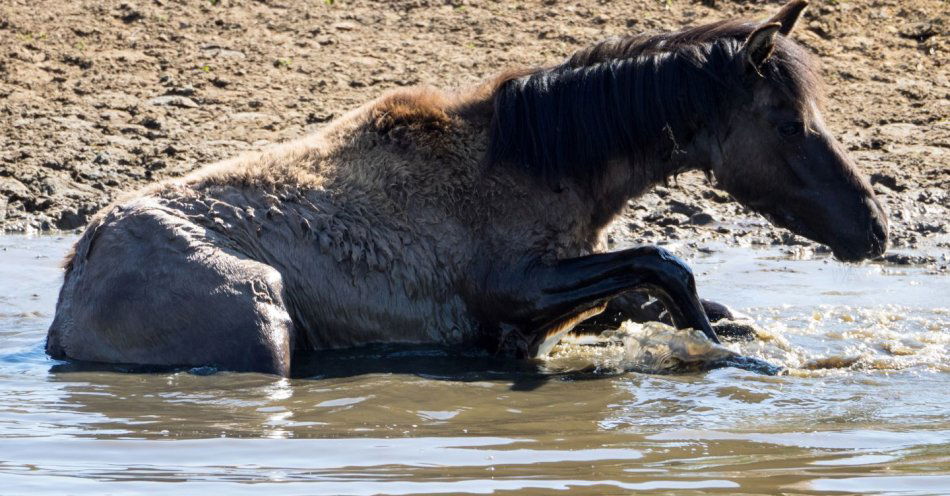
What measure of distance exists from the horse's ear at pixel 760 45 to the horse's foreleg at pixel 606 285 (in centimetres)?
103

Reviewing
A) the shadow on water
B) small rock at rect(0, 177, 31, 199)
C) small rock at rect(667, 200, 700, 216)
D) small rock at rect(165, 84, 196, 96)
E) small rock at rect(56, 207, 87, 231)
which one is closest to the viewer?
the shadow on water

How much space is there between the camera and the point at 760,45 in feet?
21.6

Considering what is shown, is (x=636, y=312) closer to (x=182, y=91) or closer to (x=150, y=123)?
(x=150, y=123)

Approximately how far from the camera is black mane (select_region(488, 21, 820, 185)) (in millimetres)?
6723

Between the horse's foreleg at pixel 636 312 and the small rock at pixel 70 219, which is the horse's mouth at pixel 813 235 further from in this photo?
the small rock at pixel 70 219

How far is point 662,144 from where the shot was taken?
6.90m

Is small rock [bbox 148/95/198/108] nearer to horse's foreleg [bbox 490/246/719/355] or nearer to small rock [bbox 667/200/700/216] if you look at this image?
small rock [bbox 667/200/700/216]

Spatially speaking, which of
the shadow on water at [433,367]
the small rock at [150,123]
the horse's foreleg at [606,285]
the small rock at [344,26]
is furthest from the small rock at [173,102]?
the horse's foreleg at [606,285]

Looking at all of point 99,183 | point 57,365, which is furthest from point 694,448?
point 99,183

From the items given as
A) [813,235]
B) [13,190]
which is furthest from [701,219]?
[13,190]

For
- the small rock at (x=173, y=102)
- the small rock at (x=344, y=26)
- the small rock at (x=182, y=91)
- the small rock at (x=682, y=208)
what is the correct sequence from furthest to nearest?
the small rock at (x=344, y=26) → the small rock at (x=182, y=91) → the small rock at (x=173, y=102) → the small rock at (x=682, y=208)

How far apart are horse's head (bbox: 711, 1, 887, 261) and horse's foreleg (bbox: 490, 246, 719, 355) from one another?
68cm

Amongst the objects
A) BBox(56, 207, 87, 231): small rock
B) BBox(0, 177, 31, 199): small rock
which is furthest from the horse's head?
BBox(0, 177, 31, 199): small rock

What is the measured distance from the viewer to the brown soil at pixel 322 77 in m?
10.9
